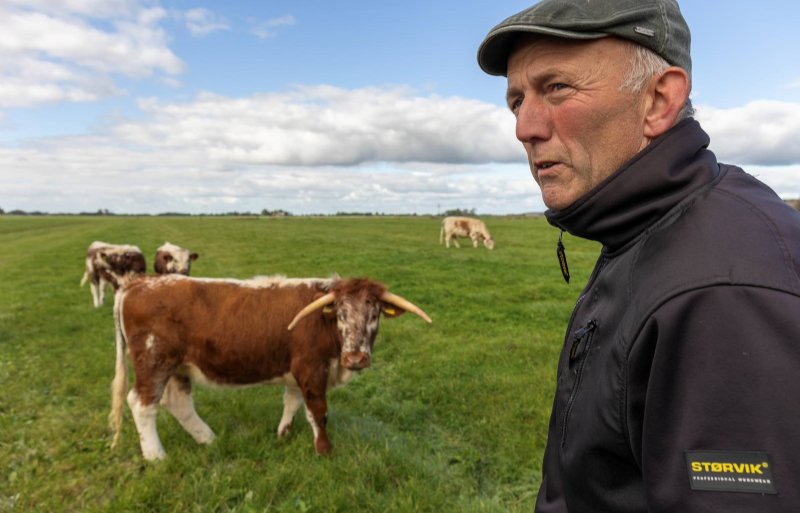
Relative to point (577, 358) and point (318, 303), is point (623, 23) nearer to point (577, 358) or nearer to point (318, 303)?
point (577, 358)

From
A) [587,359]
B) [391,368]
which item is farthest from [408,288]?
[587,359]

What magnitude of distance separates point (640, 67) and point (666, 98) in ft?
0.36

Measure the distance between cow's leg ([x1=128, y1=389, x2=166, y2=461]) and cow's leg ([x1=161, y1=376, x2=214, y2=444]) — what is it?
20 centimetres

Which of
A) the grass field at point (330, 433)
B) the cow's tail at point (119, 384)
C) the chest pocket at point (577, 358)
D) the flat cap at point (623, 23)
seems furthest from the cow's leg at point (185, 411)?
the flat cap at point (623, 23)

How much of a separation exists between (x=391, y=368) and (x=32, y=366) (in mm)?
6073

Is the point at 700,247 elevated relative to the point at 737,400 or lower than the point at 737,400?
elevated

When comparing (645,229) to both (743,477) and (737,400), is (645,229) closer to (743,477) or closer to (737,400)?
(737,400)

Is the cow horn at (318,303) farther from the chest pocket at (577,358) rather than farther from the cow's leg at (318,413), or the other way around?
the chest pocket at (577,358)

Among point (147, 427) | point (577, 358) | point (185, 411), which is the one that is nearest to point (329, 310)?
point (185, 411)

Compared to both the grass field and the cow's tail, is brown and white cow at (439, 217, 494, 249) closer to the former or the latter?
the grass field

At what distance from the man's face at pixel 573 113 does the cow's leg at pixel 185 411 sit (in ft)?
16.7

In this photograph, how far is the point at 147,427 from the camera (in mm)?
5133

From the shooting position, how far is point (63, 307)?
12.7 m

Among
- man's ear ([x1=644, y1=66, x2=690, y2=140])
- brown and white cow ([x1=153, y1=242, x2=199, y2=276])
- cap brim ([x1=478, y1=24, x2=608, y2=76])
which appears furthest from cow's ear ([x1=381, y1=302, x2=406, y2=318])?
brown and white cow ([x1=153, y1=242, x2=199, y2=276])
